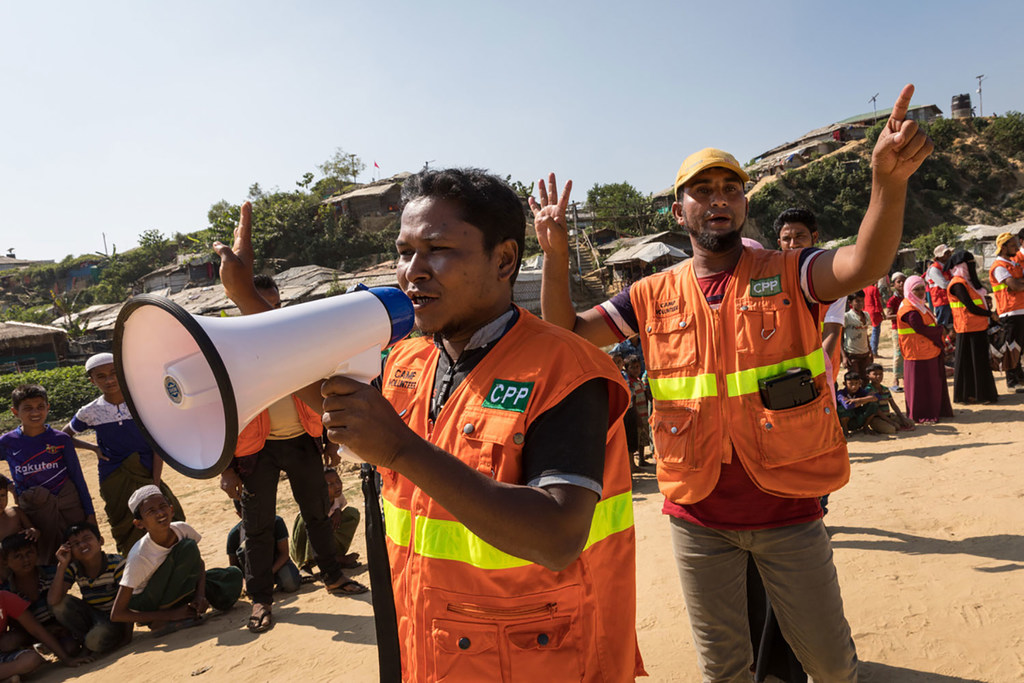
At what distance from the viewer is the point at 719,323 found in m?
2.29

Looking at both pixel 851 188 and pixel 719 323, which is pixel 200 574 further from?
pixel 851 188

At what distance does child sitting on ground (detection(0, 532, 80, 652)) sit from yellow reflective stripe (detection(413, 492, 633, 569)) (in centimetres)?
441

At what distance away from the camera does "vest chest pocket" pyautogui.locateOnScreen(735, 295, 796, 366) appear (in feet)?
7.16

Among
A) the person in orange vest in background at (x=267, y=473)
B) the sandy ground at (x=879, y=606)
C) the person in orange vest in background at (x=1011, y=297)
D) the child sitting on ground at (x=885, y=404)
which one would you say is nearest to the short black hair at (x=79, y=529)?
the sandy ground at (x=879, y=606)

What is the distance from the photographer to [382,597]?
1.56 meters

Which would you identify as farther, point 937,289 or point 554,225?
point 937,289

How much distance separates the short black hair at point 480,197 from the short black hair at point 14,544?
4.80 meters

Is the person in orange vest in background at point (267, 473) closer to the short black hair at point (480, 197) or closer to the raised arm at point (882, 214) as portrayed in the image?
the short black hair at point (480, 197)

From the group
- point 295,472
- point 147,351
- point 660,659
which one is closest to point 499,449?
point 147,351

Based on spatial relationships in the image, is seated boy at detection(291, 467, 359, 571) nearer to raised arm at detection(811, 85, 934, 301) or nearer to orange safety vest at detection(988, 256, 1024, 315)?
raised arm at detection(811, 85, 934, 301)

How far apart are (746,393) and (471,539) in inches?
48.4

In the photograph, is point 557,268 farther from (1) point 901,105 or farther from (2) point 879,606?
(2) point 879,606

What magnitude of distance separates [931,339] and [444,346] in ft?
25.5

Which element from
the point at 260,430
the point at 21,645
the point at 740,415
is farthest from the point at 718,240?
the point at 21,645
